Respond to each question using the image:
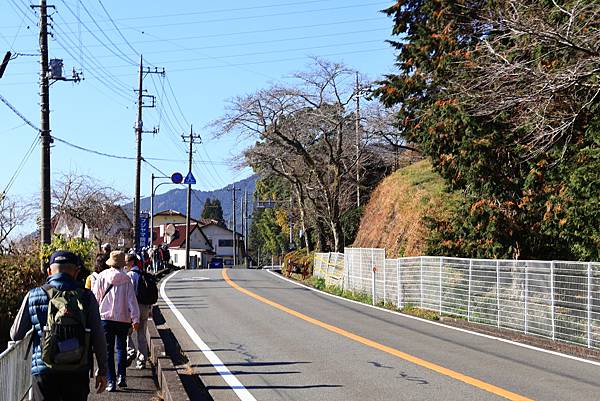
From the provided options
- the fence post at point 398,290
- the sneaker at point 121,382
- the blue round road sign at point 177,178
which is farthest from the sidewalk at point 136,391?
the blue round road sign at point 177,178

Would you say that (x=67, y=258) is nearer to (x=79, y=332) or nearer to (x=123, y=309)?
(x=79, y=332)

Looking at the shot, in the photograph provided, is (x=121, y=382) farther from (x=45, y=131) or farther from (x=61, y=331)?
(x=45, y=131)

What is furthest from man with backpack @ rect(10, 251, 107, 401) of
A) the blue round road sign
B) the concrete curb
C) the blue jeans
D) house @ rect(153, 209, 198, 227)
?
house @ rect(153, 209, 198, 227)

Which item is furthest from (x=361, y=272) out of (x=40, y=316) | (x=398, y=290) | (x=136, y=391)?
(x=40, y=316)

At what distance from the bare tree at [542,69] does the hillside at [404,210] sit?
11737mm

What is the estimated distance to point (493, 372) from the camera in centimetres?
1115

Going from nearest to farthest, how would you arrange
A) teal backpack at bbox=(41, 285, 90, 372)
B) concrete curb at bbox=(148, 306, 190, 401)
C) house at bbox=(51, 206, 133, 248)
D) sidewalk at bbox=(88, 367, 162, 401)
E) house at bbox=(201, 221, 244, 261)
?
teal backpack at bbox=(41, 285, 90, 372), concrete curb at bbox=(148, 306, 190, 401), sidewalk at bbox=(88, 367, 162, 401), house at bbox=(51, 206, 133, 248), house at bbox=(201, 221, 244, 261)

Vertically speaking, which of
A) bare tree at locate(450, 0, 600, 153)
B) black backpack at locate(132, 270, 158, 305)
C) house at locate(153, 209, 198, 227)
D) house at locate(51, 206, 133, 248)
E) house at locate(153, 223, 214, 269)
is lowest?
house at locate(153, 223, 214, 269)

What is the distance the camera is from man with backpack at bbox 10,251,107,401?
605 centimetres

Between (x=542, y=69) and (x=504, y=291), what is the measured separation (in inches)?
190

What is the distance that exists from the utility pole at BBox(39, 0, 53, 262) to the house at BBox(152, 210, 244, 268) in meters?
74.6

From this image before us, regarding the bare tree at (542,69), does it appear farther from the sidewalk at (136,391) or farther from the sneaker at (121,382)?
the sneaker at (121,382)

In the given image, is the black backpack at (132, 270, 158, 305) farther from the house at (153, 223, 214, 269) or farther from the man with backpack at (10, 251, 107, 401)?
the house at (153, 223, 214, 269)

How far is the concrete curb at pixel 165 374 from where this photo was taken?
28.1 feet
